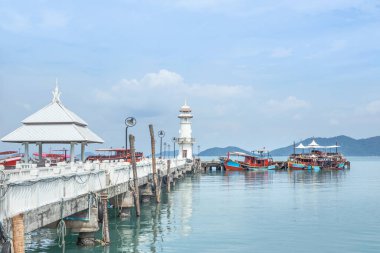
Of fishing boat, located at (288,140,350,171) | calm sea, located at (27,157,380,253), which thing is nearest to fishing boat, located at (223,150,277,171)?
fishing boat, located at (288,140,350,171)

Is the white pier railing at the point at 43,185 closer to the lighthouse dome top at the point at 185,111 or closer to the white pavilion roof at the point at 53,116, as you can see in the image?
the white pavilion roof at the point at 53,116

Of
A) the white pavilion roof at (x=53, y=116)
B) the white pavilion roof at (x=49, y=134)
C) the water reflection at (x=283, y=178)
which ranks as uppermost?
the white pavilion roof at (x=53, y=116)

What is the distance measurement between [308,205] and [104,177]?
22.3 m

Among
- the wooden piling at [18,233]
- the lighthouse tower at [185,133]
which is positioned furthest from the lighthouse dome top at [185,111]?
the wooden piling at [18,233]

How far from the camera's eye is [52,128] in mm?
34781

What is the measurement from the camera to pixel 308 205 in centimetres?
4450

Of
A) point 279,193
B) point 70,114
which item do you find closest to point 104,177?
point 70,114

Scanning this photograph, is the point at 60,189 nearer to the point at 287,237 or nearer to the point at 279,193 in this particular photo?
the point at 287,237

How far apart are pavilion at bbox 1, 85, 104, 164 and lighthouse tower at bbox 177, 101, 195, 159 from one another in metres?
68.9

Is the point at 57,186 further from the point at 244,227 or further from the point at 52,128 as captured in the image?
the point at 52,128

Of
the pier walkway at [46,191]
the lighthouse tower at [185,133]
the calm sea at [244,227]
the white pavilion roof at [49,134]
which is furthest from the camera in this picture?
the lighthouse tower at [185,133]

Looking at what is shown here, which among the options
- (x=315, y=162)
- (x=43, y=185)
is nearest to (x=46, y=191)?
(x=43, y=185)

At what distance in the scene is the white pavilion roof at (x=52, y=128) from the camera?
3384cm

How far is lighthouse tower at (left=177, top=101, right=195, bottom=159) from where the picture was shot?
106 meters
